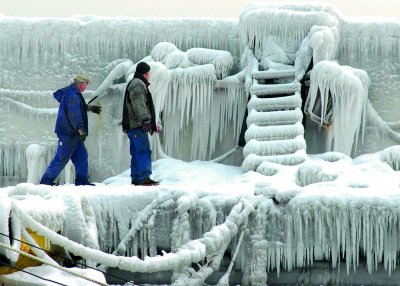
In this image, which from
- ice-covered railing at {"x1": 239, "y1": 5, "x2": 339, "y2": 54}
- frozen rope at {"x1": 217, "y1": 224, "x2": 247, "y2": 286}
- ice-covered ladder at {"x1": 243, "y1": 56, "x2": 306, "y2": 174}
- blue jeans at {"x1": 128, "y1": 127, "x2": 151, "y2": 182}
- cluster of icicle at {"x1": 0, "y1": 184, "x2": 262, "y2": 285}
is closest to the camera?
cluster of icicle at {"x1": 0, "y1": 184, "x2": 262, "y2": 285}

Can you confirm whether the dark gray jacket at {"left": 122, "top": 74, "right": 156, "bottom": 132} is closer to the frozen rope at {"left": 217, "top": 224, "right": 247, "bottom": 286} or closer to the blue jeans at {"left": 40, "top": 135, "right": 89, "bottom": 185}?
the blue jeans at {"left": 40, "top": 135, "right": 89, "bottom": 185}

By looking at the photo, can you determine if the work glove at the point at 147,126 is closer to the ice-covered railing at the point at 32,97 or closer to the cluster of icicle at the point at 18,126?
the cluster of icicle at the point at 18,126

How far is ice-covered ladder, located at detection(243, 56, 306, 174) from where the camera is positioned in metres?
12.8

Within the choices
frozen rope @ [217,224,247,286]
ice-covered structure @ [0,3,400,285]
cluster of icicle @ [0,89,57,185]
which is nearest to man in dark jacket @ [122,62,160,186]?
ice-covered structure @ [0,3,400,285]

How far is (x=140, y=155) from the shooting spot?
39.5ft

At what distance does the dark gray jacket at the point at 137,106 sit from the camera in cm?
1208

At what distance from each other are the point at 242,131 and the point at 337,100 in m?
1.49

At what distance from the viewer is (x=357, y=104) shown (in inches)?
548

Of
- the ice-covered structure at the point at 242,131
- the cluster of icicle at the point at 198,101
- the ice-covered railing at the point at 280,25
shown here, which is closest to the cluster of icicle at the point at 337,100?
the ice-covered structure at the point at 242,131

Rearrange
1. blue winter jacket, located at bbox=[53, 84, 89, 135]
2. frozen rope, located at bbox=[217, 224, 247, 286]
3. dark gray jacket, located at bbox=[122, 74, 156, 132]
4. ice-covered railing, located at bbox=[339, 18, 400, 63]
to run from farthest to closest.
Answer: ice-covered railing, located at bbox=[339, 18, 400, 63]
blue winter jacket, located at bbox=[53, 84, 89, 135]
dark gray jacket, located at bbox=[122, 74, 156, 132]
frozen rope, located at bbox=[217, 224, 247, 286]

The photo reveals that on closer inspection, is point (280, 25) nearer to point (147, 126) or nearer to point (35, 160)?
point (147, 126)

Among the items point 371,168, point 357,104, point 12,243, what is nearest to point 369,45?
point 357,104

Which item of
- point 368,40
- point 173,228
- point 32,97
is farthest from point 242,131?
point 173,228

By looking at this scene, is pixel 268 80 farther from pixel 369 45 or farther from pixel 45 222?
pixel 45 222
